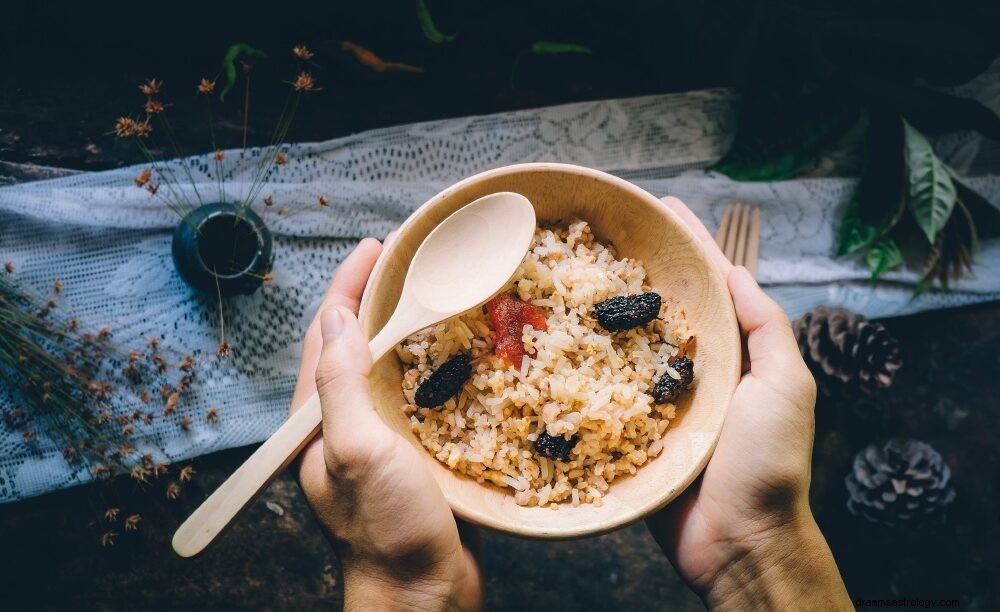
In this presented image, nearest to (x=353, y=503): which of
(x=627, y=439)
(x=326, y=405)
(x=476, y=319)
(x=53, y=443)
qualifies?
(x=326, y=405)

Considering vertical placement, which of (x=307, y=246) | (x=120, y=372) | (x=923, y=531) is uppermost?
(x=307, y=246)

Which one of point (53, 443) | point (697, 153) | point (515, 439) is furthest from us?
point (697, 153)

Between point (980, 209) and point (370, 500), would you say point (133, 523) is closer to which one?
point (370, 500)

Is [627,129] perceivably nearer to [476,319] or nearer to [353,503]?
[476,319]

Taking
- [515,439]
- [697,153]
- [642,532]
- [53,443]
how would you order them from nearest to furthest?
[515,439]
[53,443]
[642,532]
[697,153]

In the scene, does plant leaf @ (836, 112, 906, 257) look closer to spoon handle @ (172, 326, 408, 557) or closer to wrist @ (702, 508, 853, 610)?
wrist @ (702, 508, 853, 610)

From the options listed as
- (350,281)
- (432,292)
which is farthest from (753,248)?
(350,281)
